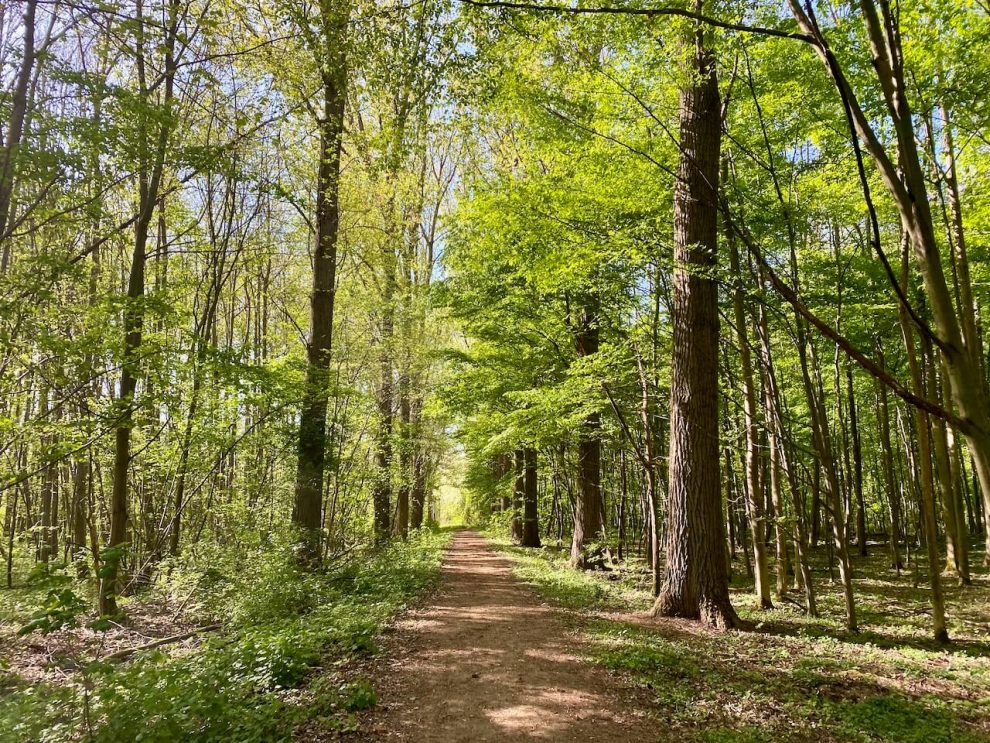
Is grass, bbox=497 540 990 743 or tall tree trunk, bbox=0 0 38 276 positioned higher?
tall tree trunk, bbox=0 0 38 276

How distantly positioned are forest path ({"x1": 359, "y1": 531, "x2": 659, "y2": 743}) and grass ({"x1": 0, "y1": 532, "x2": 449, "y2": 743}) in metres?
0.40

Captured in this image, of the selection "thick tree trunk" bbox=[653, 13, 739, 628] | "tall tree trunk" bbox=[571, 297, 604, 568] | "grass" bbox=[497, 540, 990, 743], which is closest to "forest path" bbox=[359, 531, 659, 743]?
"grass" bbox=[497, 540, 990, 743]

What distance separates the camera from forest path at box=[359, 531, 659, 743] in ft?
13.4

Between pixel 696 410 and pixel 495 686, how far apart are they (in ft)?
13.3

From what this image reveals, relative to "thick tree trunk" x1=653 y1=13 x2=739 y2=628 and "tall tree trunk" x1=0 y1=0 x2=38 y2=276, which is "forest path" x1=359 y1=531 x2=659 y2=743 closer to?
"thick tree trunk" x1=653 y1=13 x2=739 y2=628

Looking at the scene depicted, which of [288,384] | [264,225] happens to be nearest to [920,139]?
[288,384]

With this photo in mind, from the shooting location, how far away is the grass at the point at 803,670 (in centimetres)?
400

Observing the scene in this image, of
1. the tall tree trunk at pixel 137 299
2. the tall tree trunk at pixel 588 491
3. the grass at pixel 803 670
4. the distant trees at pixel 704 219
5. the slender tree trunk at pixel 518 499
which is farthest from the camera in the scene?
the slender tree trunk at pixel 518 499

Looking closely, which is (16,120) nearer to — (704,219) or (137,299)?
(137,299)

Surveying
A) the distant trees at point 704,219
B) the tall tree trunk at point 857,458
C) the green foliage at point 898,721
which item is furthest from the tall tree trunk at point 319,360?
the tall tree trunk at point 857,458

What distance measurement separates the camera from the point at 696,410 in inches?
272

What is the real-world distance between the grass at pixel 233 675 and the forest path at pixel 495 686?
1.30 ft

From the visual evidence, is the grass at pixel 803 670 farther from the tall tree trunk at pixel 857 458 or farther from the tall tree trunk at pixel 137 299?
the tall tree trunk at pixel 137 299

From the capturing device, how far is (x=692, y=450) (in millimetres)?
6816
